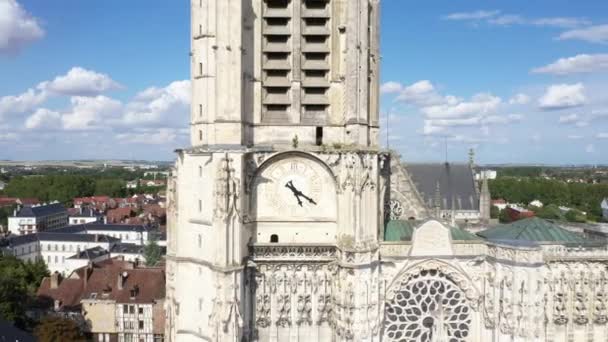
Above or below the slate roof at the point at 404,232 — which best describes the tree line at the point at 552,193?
below

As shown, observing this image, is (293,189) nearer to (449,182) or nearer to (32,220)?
(449,182)

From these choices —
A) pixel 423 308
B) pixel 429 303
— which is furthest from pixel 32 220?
pixel 429 303

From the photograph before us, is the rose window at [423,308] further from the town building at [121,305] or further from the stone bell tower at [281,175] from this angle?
the town building at [121,305]

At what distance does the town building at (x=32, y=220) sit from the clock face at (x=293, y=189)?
83.6m

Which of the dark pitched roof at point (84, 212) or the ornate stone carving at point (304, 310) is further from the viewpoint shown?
the dark pitched roof at point (84, 212)

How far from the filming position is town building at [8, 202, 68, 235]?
3903 inches

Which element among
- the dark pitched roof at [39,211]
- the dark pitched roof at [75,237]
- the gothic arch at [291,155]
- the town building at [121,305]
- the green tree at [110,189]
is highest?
the gothic arch at [291,155]

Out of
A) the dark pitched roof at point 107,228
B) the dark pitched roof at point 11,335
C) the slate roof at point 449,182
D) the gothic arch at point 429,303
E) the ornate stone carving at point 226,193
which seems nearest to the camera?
the ornate stone carving at point 226,193

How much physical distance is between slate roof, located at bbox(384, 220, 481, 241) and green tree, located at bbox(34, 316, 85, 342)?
83.9ft

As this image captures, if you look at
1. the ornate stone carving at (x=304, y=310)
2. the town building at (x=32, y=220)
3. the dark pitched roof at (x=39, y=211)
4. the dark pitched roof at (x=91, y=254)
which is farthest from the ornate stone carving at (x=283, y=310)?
the dark pitched roof at (x=39, y=211)

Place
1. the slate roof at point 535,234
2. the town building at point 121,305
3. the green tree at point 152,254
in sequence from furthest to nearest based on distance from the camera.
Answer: the green tree at point 152,254, the town building at point 121,305, the slate roof at point 535,234

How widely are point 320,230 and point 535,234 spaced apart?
10.1 meters

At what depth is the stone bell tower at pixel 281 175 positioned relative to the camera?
25.3 meters

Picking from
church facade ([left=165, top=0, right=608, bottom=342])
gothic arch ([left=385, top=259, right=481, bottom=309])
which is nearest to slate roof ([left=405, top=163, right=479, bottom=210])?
church facade ([left=165, top=0, right=608, bottom=342])
